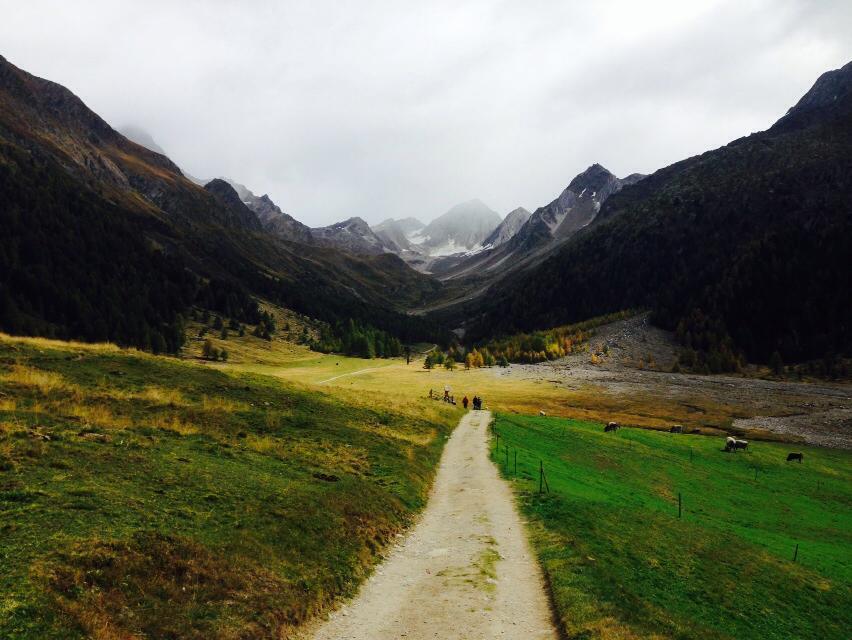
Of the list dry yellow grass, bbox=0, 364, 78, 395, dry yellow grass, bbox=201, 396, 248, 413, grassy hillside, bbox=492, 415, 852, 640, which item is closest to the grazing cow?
grassy hillside, bbox=492, 415, 852, 640

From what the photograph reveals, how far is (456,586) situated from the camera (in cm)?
1720

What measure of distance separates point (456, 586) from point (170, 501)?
10485 mm

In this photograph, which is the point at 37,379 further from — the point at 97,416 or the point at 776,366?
the point at 776,366

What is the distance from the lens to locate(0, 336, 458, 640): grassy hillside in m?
11.4

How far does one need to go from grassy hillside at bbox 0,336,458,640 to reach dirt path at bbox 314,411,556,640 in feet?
3.66

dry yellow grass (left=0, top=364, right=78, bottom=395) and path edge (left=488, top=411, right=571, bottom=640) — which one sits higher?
dry yellow grass (left=0, top=364, right=78, bottom=395)

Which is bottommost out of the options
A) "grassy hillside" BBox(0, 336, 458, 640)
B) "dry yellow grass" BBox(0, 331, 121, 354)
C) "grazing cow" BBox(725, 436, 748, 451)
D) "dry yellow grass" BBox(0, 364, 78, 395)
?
"grazing cow" BBox(725, 436, 748, 451)

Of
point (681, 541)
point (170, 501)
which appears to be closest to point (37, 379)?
point (170, 501)

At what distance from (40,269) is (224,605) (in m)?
178

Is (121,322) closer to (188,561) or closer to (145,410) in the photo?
(145,410)

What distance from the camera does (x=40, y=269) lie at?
14838cm

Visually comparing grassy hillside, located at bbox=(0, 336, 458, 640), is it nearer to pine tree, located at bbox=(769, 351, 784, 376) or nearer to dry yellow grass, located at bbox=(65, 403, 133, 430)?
dry yellow grass, located at bbox=(65, 403, 133, 430)

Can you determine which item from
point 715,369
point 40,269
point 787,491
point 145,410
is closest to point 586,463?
point 787,491

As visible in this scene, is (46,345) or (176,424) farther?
(46,345)
